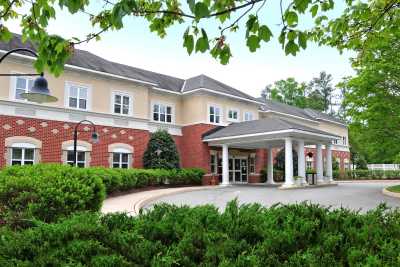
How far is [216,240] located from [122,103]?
2189cm

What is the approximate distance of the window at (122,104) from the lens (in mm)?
24000

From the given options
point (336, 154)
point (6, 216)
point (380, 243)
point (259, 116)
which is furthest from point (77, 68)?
point (336, 154)

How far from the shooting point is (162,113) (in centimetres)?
2747

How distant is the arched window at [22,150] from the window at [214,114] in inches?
510

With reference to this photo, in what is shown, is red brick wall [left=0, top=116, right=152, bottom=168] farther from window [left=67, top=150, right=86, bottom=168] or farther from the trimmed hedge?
the trimmed hedge

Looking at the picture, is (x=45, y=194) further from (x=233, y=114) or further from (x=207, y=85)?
(x=233, y=114)

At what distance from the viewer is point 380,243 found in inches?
119

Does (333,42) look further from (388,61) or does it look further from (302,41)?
(388,61)

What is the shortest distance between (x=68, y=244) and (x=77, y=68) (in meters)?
19.8

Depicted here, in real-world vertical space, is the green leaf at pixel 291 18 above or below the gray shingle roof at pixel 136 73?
below

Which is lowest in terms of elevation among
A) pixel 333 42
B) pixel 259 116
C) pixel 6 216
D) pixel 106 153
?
pixel 6 216

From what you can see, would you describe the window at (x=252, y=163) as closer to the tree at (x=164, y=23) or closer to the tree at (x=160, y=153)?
the tree at (x=160, y=153)

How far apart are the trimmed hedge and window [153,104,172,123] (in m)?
23.2

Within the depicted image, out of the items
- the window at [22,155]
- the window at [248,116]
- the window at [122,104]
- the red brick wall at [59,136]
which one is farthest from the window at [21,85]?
the window at [248,116]
